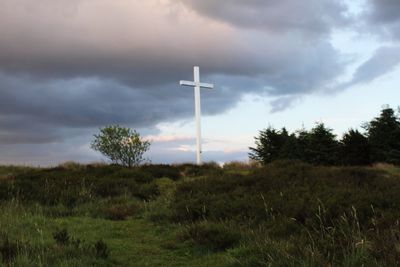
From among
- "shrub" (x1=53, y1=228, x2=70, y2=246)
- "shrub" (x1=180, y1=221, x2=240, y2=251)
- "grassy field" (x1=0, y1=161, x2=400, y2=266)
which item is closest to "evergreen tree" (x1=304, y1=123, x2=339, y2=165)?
"grassy field" (x1=0, y1=161, x2=400, y2=266)

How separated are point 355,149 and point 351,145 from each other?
392 millimetres

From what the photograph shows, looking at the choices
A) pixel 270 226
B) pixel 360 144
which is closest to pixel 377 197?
pixel 270 226

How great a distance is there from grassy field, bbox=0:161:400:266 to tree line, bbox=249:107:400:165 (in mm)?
18603

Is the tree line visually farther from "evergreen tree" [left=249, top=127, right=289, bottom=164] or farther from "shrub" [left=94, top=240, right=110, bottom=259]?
"shrub" [left=94, top=240, right=110, bottom=259]

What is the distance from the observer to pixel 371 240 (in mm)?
6094

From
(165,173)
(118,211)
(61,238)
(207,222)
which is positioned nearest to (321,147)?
(165,173)

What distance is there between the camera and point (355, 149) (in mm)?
33688

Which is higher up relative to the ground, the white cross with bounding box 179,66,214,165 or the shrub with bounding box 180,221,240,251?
the white cross with bounding box 179,66,214,165

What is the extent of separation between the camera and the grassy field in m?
6.14

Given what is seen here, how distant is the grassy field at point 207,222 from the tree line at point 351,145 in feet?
61.0

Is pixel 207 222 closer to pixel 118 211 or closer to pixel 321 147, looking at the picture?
pixel 118 211

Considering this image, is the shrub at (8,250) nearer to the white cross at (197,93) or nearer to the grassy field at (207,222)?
the grassy field at (207,222)

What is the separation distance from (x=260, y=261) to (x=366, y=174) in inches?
399

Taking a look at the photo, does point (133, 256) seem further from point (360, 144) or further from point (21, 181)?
point (360, 144)
